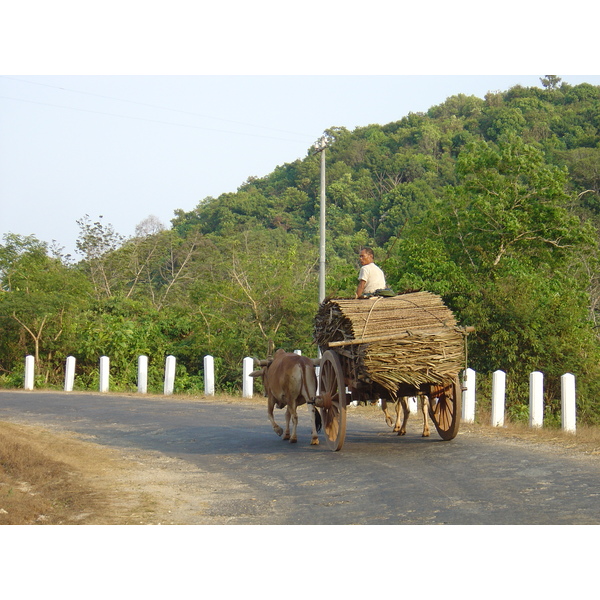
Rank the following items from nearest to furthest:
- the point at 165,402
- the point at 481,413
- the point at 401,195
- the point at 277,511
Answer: the point at 277,511 → the point at 481,413 → the point at 165,402 → the point at 401,195

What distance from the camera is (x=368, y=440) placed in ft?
43.2

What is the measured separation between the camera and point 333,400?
11914 mm

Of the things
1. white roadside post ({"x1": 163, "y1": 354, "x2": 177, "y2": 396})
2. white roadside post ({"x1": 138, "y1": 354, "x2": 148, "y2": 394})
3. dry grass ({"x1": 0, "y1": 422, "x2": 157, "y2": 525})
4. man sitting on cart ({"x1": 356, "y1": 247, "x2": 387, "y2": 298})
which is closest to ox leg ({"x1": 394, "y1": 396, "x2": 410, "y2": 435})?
man sitting on cart ({"x1": 356, "y1": 247, "x2": 387, "y2": 298})

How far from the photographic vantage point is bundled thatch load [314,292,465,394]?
10.7 metres

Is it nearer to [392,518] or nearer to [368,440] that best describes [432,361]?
[368,440]

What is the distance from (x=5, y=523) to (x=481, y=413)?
41.5 feet

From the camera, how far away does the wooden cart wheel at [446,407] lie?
464 inches

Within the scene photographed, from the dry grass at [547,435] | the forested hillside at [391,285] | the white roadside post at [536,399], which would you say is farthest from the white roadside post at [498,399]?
the forested hillside at [391,285]

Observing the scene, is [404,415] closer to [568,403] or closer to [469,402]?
[568,403]

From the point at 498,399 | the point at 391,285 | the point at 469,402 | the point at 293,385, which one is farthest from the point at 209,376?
the point at 293,385

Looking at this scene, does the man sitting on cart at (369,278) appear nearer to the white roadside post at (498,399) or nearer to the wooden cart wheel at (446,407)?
the wooden cart wheel at (446,407)

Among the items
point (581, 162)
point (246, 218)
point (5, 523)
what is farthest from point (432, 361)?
point (246, 218)

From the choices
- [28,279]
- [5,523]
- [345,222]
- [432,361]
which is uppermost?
[345,222]

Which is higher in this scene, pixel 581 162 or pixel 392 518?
pixel 581 162
